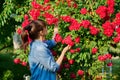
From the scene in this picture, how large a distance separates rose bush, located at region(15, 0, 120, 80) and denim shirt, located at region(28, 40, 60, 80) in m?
1.61

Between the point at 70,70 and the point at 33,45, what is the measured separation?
2.81 metres

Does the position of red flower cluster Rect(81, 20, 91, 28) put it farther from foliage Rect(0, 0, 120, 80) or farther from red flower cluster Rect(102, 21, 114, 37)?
red flower cluster Rect(102, 21, 114, 37)

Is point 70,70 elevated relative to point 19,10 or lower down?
lower down

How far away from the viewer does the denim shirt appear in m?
4.79

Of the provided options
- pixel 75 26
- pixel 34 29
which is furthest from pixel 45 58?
pixel 75 26

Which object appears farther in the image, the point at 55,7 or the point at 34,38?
the point at 55,7

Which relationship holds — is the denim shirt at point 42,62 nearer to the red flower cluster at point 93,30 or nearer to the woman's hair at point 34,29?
the woman's hair at point 34,29

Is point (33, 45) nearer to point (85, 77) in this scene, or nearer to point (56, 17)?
point (56, 17)

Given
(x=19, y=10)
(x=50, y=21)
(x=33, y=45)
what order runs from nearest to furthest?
(x=33, y=45), (x=50, y=21), (x=19, y=10)

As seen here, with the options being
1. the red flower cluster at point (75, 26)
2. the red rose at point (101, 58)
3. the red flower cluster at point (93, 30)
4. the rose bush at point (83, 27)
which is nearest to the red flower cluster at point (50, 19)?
the rose bush at point (83, 27)

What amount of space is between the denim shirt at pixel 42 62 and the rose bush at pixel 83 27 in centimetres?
161

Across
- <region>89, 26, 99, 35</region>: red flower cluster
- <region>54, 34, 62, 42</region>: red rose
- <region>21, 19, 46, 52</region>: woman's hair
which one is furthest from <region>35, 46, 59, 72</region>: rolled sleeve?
<region>89, 26, 99, 35</region>: red flower cluster

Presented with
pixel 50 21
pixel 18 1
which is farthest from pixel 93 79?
pixel 18 1

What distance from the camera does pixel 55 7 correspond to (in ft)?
23.5
